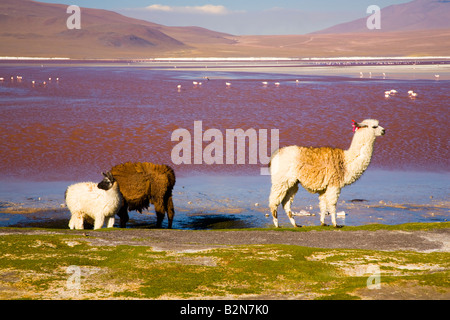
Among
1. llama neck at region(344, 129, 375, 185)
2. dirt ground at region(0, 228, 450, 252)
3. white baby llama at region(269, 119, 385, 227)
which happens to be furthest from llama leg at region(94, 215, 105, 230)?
llama neck at region(344, 129, 375, 185)

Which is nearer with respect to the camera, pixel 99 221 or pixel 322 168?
pixel 99 221

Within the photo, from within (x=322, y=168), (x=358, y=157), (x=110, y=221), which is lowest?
(x=110, y=221)

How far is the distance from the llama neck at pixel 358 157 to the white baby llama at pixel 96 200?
6.33 m

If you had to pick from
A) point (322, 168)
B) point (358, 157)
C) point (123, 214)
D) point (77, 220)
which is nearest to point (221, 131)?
point (123, 214)

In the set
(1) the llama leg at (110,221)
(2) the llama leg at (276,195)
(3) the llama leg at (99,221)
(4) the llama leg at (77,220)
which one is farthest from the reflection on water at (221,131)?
(3) the llama leg at (99,221)

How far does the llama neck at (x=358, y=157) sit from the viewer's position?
15.9m

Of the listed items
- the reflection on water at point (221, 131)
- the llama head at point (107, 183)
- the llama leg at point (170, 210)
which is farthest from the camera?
the reflection on water at point (221, 131)

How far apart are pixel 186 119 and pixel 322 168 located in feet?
79.6

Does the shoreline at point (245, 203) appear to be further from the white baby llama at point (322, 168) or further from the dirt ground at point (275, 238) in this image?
the dirt ground at point (275, 238)

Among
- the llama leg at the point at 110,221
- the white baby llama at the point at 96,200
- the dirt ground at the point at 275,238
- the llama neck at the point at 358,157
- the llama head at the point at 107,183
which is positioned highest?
the llama neck at the point at 358,157

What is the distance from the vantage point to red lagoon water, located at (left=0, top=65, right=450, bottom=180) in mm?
27594

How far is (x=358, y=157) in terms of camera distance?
15.9 metres

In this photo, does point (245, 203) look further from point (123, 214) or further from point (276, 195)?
point (123, 214)
